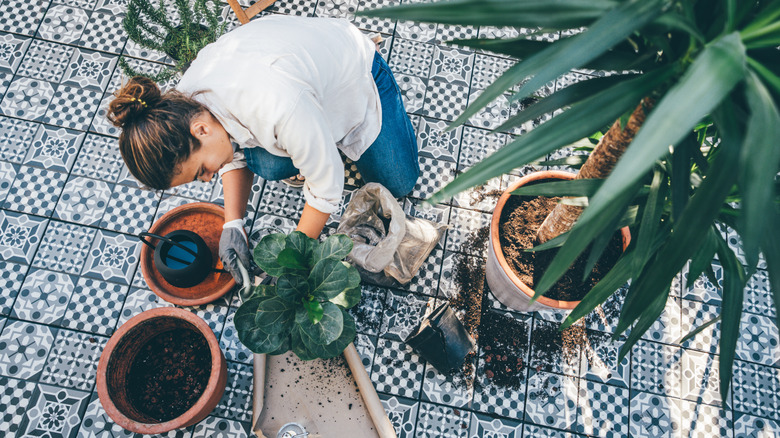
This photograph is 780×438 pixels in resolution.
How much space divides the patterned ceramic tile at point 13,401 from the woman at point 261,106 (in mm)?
1184

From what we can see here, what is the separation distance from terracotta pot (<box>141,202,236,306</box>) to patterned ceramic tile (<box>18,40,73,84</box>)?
3.36ft

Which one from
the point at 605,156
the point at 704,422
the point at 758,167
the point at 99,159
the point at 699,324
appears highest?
the point at 758,167

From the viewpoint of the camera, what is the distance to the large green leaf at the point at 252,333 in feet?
4.31

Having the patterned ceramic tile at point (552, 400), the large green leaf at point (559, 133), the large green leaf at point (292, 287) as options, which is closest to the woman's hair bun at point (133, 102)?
the large green leaf at point (292, 287)

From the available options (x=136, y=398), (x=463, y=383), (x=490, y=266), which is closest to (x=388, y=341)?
(x=463, y=383)

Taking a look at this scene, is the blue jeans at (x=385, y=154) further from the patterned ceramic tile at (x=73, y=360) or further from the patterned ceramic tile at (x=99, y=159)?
the patterned ceramic tile at (x=73, y=360)

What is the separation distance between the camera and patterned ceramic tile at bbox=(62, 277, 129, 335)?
6.12ft

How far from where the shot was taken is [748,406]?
182cm

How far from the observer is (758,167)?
56 centimetres

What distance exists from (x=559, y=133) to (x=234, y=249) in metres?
1.24

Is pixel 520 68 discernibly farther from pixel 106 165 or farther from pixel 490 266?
pixel 106 165

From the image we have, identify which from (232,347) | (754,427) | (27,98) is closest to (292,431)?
(232,347)

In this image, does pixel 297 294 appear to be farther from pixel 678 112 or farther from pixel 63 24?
pixel 63 24

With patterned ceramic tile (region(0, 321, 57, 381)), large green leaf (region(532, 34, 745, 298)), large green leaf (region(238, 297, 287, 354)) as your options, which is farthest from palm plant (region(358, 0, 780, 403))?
patterned ceramic tile (region(0, 321, 57, 381))
